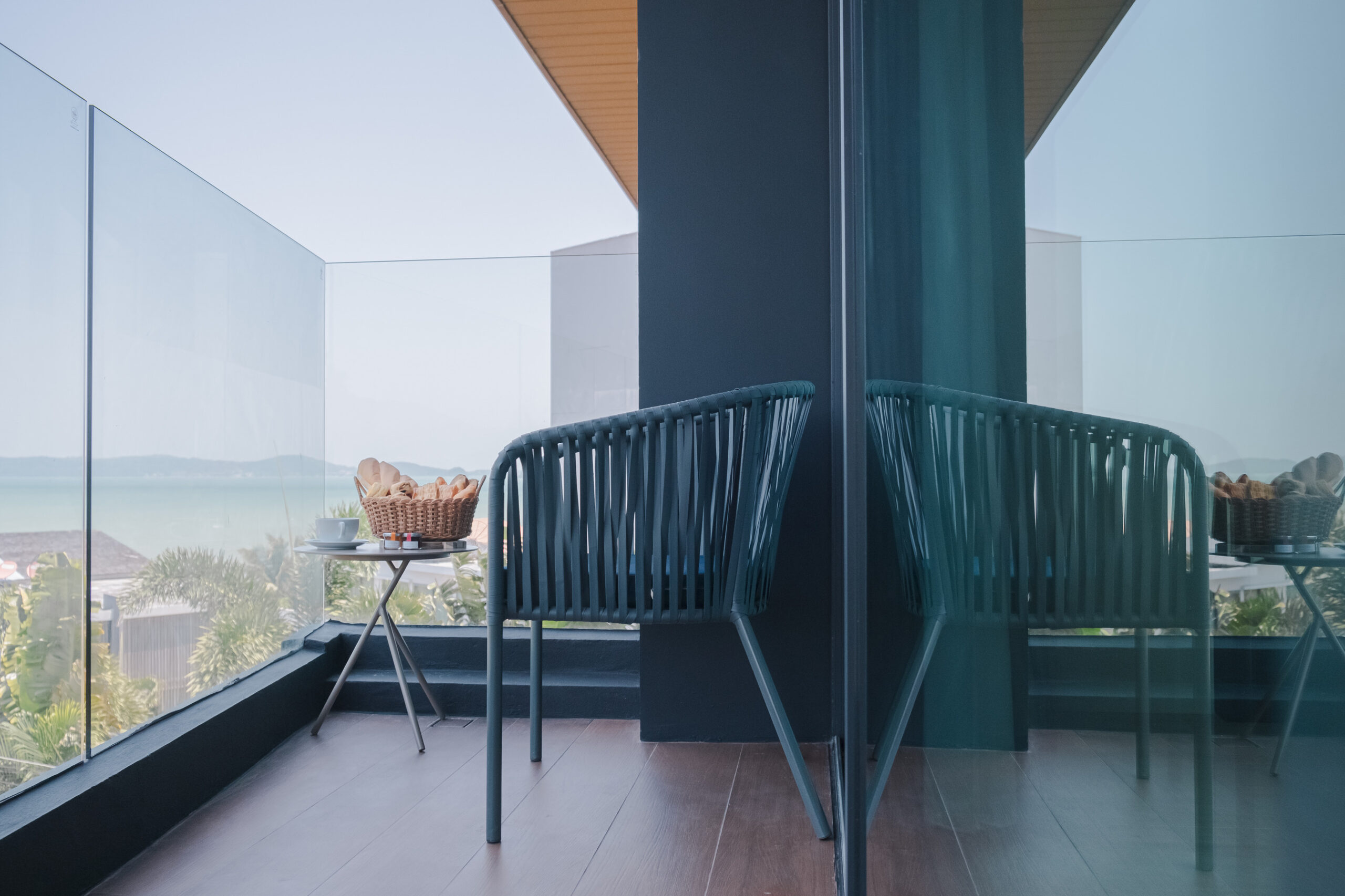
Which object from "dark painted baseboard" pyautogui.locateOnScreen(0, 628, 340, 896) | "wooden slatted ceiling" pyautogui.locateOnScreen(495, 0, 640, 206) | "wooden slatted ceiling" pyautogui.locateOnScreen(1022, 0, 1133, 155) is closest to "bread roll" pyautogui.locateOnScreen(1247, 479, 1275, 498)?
"wooden slatted ceiling" pyautogui.locateOnScreen(1022, 0, 1133, 155)

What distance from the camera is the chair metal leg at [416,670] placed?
2447 millimetres

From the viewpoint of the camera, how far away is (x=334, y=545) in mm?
2439

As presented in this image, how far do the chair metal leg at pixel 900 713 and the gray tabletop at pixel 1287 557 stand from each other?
51cm

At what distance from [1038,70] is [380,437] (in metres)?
3.15

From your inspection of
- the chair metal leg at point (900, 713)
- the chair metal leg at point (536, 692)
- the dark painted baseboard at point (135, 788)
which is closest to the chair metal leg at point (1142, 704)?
the chair metal leg at point (900, 713)

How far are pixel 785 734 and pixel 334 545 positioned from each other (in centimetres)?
139

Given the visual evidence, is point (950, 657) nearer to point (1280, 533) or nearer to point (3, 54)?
point (1280, 533)

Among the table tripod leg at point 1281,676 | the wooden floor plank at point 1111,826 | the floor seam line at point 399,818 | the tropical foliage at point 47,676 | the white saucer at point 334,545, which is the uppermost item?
the table tripod leg at point 1281,676

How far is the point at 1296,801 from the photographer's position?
154mm

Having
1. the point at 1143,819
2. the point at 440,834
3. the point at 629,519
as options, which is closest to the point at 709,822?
the point at 440,834

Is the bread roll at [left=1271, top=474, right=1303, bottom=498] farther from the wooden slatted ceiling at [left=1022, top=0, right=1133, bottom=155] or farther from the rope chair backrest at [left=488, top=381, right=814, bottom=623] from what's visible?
the rope chair backrest at [left=488, top=381, right=814, bottom=623]

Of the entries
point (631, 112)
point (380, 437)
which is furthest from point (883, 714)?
point (631, 112)

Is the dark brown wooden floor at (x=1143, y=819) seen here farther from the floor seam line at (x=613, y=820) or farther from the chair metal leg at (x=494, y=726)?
the chair metal leg at (x=494, y=726)

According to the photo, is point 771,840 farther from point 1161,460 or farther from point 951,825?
point 1161,460
